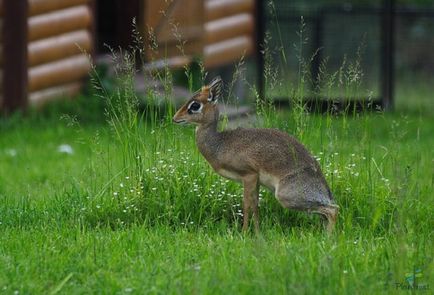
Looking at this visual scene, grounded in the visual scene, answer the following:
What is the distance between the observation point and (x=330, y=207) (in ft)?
25.2

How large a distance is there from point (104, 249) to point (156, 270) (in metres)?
0.58

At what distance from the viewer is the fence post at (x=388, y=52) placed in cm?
1620

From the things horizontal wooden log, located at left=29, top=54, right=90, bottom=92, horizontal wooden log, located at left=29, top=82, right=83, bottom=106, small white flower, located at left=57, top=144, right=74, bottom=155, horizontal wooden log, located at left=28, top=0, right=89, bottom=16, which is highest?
horizontal wooden log, located at left=28, top=0, right=89, bottom=16

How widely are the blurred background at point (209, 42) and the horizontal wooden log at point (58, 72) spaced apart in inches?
0.6

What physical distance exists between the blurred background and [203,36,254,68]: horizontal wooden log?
0.05 feet

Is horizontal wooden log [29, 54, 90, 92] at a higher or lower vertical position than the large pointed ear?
lower

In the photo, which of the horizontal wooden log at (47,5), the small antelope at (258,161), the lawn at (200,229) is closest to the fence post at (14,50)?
the horizontal wooden log at (47,5)

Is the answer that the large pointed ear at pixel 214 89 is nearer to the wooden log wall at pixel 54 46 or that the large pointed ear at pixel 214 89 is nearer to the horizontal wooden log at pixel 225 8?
the wooden log wall at pixel 54 46

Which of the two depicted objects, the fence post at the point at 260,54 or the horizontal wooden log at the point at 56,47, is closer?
the horizontal wooden log at the point at 56,47

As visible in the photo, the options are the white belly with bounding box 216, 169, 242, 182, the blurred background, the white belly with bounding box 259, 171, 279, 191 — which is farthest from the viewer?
the blurred background

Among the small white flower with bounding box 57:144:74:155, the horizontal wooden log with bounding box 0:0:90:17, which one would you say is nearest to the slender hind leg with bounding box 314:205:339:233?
the small white flower with bounding box 57:144:74:155

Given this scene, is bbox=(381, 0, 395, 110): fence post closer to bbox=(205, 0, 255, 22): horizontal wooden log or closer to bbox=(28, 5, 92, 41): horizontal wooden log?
bbox=(205, 0, 255, 22): horizontal wooden log

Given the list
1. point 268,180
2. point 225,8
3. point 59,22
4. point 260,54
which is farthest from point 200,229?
point 225,8

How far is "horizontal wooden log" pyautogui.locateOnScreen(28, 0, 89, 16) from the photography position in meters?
14.0
